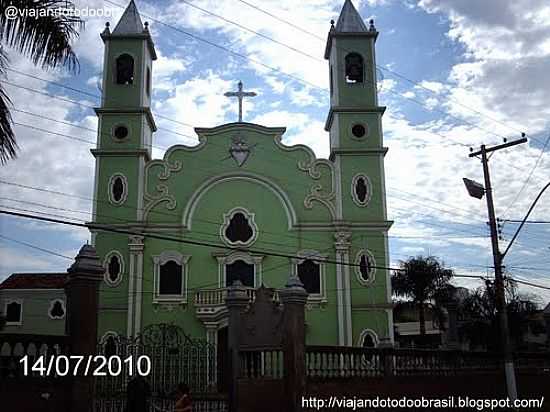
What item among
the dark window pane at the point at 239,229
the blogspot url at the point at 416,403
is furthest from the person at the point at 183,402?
the dark window pane at the point at 239,229

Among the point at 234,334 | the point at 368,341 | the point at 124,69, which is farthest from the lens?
the point at 124,69

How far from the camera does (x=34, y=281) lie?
3484 centimetres

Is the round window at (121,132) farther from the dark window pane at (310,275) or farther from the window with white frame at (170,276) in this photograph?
the dark window pane at (310,275)

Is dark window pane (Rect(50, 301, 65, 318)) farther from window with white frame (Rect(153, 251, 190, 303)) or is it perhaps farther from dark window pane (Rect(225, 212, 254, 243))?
dark window pane (Rect(225, 212, 254, 243))

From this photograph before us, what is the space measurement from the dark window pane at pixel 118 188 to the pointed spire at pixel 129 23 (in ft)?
24.4

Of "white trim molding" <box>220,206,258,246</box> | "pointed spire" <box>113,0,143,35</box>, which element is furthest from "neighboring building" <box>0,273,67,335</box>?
"pointed spire" <box>113,0,143,35</box>

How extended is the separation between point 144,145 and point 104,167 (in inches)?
79.8

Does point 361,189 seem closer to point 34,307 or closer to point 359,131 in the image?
point 359,131

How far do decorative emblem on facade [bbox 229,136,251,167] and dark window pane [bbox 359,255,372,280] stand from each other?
22.0 ft

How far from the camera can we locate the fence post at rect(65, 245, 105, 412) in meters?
10.6

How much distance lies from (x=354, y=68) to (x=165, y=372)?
2048 centimetres

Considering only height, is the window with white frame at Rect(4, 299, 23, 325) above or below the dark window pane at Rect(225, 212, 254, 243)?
below

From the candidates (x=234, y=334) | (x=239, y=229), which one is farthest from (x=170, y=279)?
(x=234, y=334)

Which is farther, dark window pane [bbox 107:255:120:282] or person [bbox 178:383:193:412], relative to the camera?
dark window pane [bbox 107:255:120:282]
